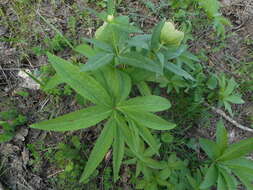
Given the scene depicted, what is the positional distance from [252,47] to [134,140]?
71.5 inches

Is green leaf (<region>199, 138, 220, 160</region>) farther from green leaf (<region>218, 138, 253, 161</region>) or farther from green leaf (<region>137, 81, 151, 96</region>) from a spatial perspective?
green leaf (<region>137, 81, 151, 96</region>)

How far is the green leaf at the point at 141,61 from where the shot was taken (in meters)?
1.24

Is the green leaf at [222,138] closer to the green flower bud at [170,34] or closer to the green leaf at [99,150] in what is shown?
the green flower bud at [170,34]

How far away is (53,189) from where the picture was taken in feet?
5.69

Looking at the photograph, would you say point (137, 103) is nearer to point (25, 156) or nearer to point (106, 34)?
point (106, 34)

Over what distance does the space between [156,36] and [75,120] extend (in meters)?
0.65

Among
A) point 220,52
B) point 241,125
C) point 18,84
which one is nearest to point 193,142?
point 241,125

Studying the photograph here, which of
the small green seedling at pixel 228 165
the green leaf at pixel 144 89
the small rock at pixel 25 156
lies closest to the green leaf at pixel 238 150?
the small green seedling at pixel 228 165

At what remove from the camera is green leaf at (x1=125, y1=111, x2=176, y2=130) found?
4.16 feet

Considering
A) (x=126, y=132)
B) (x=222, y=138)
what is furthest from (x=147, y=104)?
(x=222, y=138)

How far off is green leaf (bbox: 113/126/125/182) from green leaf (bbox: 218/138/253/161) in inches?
27.6

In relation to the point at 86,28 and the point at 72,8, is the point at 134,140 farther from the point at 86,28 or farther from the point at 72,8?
the point at 72,8

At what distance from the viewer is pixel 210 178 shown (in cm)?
→ 148

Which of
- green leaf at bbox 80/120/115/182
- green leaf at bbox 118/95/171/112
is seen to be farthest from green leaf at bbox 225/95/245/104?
green leaf at bbox 80/120/115/182
